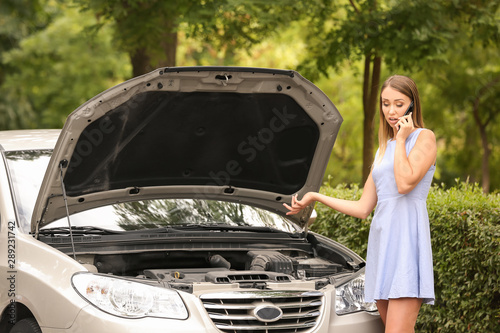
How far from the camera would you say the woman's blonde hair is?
3.75 meters

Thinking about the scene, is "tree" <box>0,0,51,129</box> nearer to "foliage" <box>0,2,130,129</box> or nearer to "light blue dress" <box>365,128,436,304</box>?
"foliage" <box>0,2,130,129</box>

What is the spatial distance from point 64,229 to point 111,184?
0.49 metres

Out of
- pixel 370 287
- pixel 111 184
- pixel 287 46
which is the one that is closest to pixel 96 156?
pixel 111 184

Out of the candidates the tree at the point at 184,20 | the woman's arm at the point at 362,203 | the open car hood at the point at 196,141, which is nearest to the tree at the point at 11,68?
the tree at the point at 184,20

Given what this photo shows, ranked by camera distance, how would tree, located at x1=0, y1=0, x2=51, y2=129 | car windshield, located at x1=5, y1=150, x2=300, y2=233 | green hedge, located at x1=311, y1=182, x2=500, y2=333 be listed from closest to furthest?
car windshield, located at x1=5, y1=150, x2=300, y2=233
green hedge, located at x1=311, y1=182, x2=500, y2=333
tree, located at x1=0, y1=0, x2=51, y2=129

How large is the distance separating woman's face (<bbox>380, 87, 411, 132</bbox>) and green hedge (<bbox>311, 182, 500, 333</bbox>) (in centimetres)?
204

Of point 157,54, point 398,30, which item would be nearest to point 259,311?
point 398,30

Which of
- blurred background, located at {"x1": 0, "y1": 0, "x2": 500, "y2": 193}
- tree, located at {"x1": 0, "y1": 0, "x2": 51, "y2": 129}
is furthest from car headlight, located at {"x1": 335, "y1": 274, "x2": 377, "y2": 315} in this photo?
tree, located at {"x1": 0, "y1": 0, "x2": 51, "y2": 129}

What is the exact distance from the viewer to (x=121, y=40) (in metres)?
9.76

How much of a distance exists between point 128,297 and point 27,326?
0.76m

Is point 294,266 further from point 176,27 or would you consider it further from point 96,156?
point 176,27

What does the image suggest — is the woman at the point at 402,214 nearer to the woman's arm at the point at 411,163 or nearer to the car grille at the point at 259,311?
the woman's arm at the point at 411,163

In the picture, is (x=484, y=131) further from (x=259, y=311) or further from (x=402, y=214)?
(x=259, y=311)

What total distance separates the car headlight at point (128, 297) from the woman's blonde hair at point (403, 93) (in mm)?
1406
